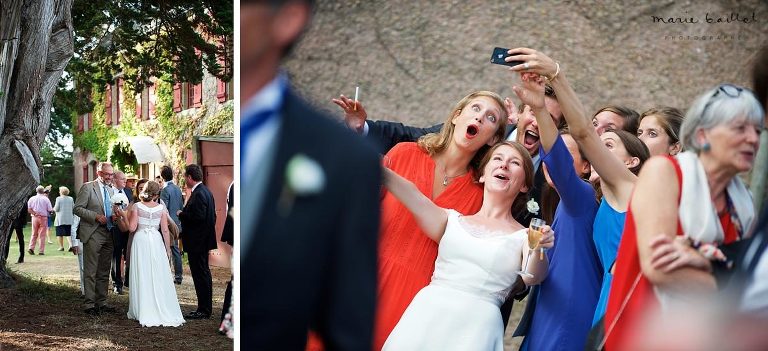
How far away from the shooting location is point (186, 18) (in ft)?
14.3

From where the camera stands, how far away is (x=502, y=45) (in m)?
2.74

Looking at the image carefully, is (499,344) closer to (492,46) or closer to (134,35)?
(492,46)

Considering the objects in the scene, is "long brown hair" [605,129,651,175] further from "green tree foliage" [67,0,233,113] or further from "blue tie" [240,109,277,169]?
"green tree foliage" [67,0,233,113]

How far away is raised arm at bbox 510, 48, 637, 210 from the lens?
2.49 meters

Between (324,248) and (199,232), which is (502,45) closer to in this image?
(324,248)

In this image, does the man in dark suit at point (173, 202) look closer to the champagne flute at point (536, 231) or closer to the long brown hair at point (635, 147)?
the champagne flute at point (536, 231)

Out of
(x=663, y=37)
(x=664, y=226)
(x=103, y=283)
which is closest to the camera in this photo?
(x=664, y=226)

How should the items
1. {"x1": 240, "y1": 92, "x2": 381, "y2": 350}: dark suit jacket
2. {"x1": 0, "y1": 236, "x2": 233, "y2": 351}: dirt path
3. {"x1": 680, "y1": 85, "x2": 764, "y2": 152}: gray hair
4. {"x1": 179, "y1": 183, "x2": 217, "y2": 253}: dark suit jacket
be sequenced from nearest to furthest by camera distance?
{"x1": 240, "y1": 92, "x2": 381, "y2": 350}: dark suit jacket
{"x1": 680, "y1": 85, "x2": 764, "y2": 152}: gray hair
{"x1": 179, "y1": 183, "x2": 217, "y2": 253}: dark suit jacket
{"x1": 0, "y1": 236, "x2": 233, "y2": 351}: dirt path

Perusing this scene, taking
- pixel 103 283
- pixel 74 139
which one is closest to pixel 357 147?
pixel 74 139

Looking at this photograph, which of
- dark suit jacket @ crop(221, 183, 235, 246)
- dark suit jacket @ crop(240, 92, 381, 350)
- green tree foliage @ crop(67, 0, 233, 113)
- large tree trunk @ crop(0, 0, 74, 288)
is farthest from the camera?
large tree trunk @ crop(0, 0, 74, 288)

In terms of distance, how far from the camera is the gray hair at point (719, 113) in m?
2.37

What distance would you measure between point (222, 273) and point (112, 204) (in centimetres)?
112

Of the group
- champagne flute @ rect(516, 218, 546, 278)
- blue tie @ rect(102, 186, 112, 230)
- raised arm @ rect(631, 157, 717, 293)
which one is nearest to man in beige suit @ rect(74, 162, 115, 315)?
blue tie @ rect(102, 186, 112, 230)

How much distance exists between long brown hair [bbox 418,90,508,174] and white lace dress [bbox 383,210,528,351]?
7.6 inches
